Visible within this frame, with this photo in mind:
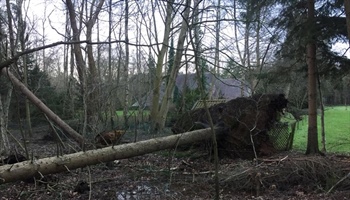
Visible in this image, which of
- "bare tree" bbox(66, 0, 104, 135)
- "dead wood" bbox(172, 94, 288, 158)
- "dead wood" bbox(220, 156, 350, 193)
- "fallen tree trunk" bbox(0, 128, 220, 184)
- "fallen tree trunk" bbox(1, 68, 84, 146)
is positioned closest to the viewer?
"fallen tree trunk" bbox(0, 128, 220, 184)

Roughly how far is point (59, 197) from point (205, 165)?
10.6ft

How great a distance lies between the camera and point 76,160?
207 inches

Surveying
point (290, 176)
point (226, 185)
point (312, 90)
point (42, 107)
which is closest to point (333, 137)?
point (312, 90)

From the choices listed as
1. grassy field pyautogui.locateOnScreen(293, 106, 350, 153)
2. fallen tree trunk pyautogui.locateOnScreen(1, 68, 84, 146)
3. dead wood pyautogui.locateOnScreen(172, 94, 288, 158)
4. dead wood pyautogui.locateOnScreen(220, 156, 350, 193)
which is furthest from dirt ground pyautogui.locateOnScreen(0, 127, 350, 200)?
grassy field pyautogui.locateOnScreen(293, 106, 350, 153)

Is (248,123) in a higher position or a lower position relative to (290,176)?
higher

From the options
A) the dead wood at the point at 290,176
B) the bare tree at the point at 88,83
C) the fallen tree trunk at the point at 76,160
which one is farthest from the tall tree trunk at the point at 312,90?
the bare tree at the point at 88,83

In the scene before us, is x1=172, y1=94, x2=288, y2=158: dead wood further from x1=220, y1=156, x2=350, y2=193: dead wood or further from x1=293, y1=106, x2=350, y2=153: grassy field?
x1=220, y1=156, x2=350, y2=193: dead wood

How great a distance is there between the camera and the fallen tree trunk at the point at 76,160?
4668mm

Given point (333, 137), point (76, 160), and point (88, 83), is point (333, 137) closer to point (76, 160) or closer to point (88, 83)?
point (88, 83)

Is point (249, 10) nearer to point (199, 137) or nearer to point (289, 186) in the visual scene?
point (199, 137)

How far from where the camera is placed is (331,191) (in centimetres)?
477

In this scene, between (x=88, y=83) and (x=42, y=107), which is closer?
(x=42, y=107)

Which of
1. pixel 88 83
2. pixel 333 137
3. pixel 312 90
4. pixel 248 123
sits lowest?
pixel 333 137

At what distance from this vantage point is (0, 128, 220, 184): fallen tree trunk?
184 inches
